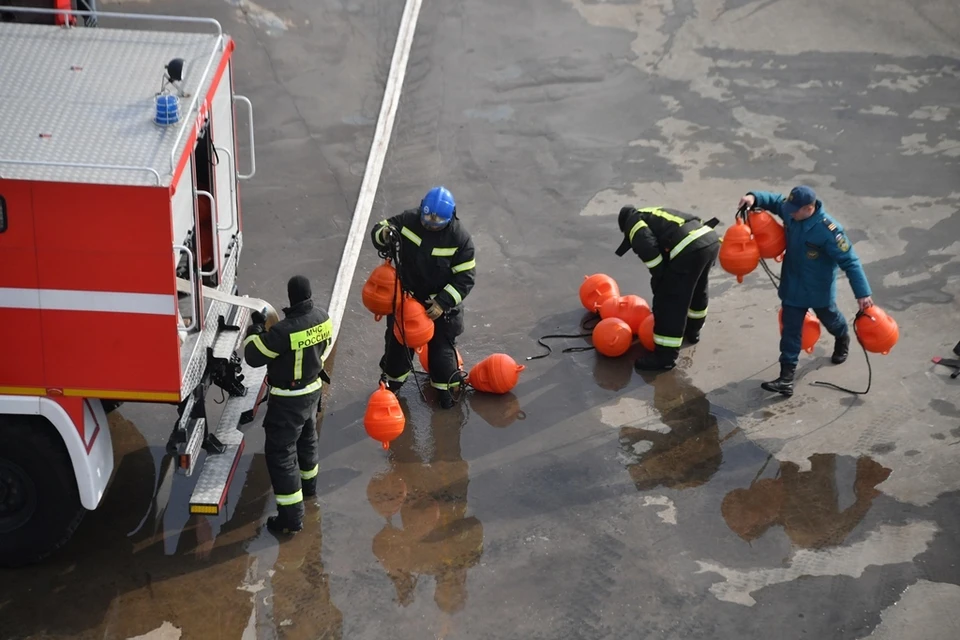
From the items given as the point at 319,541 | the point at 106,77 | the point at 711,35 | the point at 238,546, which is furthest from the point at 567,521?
the point at 711,35

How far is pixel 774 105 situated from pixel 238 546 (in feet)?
28.5

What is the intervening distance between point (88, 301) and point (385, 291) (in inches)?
95.5

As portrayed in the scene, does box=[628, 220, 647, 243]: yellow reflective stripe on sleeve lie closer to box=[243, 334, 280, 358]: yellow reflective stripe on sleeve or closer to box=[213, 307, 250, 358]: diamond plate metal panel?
box=[213, 307, 250, 358]: diamond plate metal panel

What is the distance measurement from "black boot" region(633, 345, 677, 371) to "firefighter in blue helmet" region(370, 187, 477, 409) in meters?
1.61

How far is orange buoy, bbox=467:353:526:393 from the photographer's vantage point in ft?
27.5

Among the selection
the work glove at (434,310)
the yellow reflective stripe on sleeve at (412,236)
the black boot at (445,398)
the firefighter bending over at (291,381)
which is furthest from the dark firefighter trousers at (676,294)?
the firefighter bending over at (291,381)

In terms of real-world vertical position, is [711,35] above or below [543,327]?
above

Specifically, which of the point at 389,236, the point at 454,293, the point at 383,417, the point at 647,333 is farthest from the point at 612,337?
the point at 383,417

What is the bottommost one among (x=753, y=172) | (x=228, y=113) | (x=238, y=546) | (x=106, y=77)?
(x=238, y=546)

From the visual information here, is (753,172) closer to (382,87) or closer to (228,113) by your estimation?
(382,87)

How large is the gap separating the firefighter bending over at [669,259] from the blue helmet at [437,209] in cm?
160

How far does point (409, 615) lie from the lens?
254 inches

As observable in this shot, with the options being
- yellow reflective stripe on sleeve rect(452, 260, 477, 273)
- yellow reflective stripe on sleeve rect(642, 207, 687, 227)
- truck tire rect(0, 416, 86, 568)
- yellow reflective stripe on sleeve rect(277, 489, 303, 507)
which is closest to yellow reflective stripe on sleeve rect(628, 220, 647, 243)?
yellow reflective stripe on sleeve rect(642, 207, 687, 227)

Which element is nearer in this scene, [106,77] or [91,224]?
[91,224]
